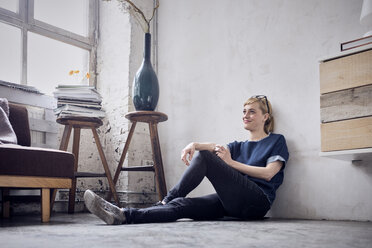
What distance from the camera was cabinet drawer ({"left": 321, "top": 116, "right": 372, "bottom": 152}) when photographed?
5.84 feet

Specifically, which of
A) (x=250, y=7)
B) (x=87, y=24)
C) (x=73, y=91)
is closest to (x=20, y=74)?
(x=73, y=91)

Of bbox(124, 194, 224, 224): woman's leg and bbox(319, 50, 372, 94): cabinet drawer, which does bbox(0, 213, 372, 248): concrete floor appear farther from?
bbox(319, 50, 372, 94): cabinet drawer

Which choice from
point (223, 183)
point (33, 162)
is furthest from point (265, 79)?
point (33, 162)

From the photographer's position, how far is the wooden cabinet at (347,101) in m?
1.79

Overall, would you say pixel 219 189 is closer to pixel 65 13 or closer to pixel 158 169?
pixel 158 169

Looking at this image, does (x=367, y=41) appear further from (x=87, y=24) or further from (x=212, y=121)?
(x=87, y=24)

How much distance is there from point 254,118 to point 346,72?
0.73 meters

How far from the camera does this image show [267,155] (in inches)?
91.7

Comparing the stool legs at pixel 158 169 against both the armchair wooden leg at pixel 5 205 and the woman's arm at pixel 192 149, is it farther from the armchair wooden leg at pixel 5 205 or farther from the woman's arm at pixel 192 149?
the armchair wooden leg at pixel 5 205

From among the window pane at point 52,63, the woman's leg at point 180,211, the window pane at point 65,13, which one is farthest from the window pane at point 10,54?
the woman's leg at point 180,211

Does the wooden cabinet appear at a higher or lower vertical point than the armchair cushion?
higher

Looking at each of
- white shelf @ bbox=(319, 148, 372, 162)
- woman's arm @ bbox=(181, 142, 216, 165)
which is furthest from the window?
white shelf @ bbox=(319, 148, 372, 162)

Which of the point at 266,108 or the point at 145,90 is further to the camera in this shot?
Result: the point at 145,90

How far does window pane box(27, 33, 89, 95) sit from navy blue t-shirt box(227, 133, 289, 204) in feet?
6.63
